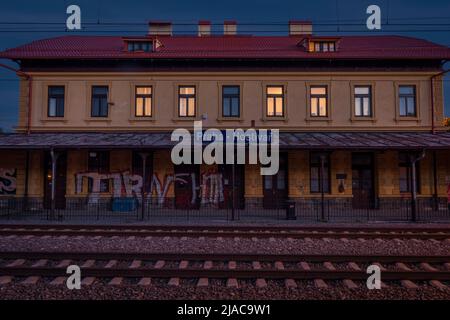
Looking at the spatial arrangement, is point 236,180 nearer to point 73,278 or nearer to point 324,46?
point 324,46

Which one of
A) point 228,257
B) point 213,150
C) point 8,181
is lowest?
point 228,257

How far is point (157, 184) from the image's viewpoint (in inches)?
760

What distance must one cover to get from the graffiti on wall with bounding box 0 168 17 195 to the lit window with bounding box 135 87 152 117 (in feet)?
27.9

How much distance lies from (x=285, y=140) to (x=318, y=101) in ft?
15.7

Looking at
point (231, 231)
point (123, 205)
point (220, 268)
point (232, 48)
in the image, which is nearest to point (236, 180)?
point (123, 205)

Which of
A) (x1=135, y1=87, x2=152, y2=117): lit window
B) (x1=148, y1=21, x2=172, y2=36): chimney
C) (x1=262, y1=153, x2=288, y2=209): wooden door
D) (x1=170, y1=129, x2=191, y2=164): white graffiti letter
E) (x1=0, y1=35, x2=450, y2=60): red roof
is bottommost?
(x1=262, y1=153, x2=288, y2=209): wooden door

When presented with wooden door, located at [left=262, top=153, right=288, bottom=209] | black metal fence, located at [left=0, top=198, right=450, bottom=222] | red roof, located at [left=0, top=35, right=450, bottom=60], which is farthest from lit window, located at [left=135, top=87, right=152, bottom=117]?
wooden door, located at [left=262, top=153, right=288, bottom=209]

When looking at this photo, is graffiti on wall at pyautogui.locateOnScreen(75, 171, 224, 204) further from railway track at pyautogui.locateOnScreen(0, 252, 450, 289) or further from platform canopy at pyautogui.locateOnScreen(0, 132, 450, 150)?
railway track at pyautogui.locateOnScreen(0, 252, 450, 289)

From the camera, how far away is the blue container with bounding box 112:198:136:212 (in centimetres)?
1783

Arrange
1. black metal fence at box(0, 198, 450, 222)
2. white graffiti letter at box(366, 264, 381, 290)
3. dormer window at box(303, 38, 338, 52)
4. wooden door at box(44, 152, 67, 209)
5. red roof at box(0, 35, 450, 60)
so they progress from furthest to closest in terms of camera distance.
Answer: dormer window at box(303, 38, 338, 52), red roof at box(0, 35, 450, 60), wooden door at box(44, 152, 67, 209), black metal fence at box(0, 198, 450, 222), white graffiti letter at box(366, 264, 381, 290)

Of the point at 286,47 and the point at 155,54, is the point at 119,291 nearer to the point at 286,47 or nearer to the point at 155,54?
the point at 155,54

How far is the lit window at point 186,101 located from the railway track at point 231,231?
32.7 feet

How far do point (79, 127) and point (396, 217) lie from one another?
19239 mm
